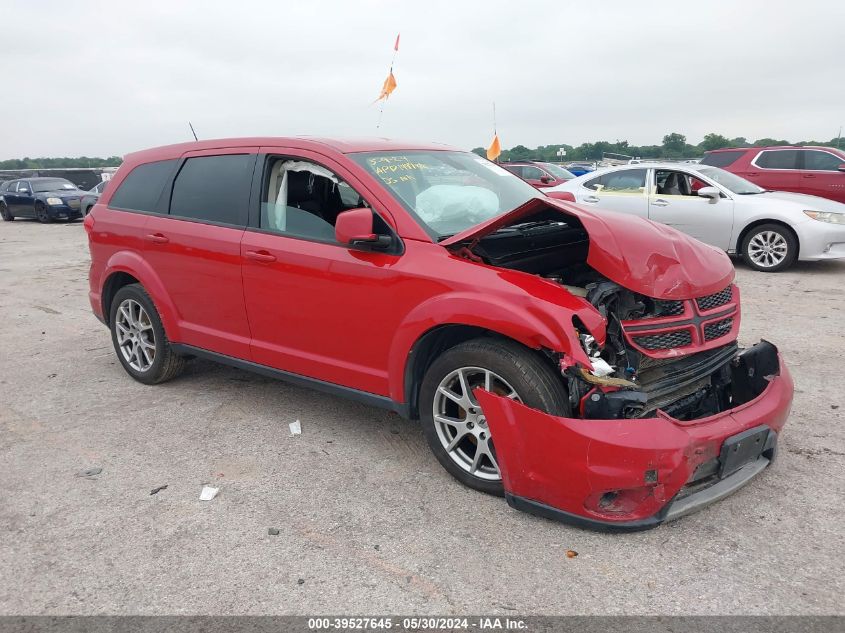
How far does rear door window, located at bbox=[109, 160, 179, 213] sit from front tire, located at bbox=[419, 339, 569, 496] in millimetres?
2591

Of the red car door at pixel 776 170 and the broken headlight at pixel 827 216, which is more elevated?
the red car door at pixel 776 170

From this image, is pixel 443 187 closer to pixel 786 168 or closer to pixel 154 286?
pixel 154 286

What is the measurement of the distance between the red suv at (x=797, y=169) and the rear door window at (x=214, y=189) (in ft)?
36.6

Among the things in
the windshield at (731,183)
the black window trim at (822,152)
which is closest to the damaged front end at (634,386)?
the windshield at (731,183)

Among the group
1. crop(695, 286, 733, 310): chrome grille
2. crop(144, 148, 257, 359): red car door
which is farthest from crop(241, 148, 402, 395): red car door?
crop(695, 286, 733, 310): chrome grille

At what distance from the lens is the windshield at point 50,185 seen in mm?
21328

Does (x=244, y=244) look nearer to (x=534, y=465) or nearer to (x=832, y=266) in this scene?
(x=534, y=465)

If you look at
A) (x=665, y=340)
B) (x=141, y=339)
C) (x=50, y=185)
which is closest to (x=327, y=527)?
(x=665, y=340)

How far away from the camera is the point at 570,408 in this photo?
2861 millimetres

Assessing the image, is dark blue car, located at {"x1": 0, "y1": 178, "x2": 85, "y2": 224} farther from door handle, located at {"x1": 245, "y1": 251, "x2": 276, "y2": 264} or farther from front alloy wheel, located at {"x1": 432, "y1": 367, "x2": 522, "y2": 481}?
front alloy wheel, located at {"x1": 432, "y1": 367, "x2": 522, "y2": 481}

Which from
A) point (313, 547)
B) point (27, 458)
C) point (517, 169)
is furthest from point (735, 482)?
point (517, 169)

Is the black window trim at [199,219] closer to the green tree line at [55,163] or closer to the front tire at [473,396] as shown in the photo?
the front tire at [473,396]

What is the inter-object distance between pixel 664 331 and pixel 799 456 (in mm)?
1227

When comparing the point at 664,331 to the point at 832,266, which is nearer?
the point at 664,331
